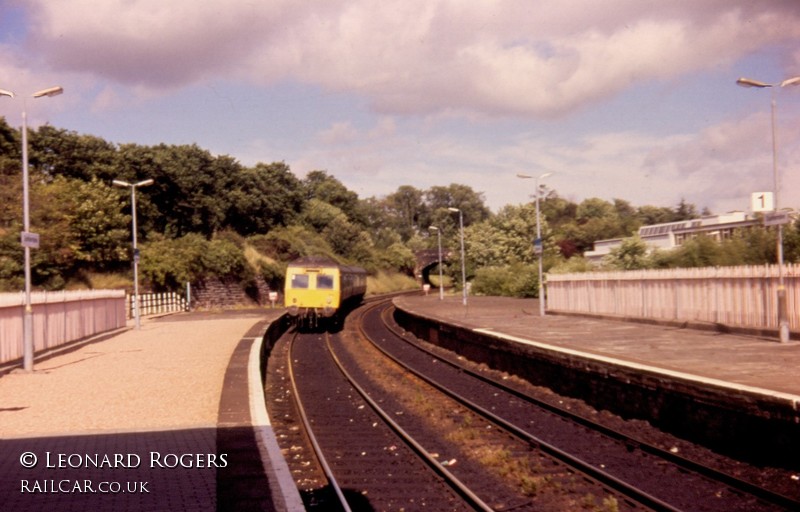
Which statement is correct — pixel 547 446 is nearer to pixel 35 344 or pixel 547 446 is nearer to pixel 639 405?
pixel 639 405

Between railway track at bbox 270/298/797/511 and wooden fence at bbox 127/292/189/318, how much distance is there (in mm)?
25013

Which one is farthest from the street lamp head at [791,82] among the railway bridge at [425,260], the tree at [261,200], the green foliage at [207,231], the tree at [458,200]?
the tree at [458,200]

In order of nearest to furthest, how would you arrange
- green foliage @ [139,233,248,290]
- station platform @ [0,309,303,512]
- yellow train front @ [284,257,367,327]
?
1. station platform @ [0,309,303,512]
2. yellow train front @ [284,257,367,327]
3. green foliage @ [139,233,248,290]

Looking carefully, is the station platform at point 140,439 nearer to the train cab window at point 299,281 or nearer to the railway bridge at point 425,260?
the train cab window at point 299,281

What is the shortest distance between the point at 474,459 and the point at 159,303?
112 feet

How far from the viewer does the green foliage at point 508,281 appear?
4706 centimetres

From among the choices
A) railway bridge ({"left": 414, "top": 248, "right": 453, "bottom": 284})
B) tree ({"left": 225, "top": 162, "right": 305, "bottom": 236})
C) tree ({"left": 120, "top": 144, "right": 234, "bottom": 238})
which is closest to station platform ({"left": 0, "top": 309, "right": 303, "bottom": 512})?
tree ({"left": 120, "top": 144, "right": 234, "bottom": 238})

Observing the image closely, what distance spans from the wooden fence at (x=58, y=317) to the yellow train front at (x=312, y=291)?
685 centimetres

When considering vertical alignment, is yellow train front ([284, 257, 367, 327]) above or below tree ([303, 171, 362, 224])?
below

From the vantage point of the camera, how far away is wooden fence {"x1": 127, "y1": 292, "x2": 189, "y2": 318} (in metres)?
38.4

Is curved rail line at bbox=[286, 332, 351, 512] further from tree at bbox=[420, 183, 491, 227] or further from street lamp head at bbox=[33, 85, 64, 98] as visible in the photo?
tree at bbox=[420, 183, 491, 227]

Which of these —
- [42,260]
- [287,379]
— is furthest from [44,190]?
[287,379]

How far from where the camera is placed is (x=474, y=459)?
948 cm

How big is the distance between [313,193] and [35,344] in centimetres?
7835
